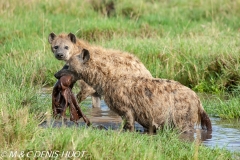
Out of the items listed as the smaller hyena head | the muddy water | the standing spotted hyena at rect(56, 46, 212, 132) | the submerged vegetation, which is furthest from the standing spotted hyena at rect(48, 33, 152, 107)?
the submerged vegetation

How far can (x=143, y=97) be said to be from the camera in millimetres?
6469

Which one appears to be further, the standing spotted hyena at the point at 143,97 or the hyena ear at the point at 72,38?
the hyena ear at the point at 72,38

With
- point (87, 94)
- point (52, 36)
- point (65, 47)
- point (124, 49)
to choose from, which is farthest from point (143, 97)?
point (124, 49)

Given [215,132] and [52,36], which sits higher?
[52,36]

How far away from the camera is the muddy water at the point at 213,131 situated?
6121mm

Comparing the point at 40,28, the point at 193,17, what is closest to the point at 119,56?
the point at 40,28

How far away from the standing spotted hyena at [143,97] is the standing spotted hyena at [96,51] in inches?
5.0

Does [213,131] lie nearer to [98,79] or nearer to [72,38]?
[98,79]

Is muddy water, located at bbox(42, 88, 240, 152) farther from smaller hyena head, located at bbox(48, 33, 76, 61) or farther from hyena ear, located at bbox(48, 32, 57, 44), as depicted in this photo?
hyena ear, located at bbox(48, 32, 57, 44)

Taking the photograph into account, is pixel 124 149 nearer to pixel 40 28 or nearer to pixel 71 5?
pixel 40 28

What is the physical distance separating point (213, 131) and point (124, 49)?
310cm

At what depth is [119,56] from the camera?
7.07m

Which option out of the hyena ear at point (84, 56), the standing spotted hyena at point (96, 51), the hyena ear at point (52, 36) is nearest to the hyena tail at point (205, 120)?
the standing spotted hyena at point (96, 51)

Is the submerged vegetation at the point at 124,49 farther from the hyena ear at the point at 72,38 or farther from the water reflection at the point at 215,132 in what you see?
the hyena ear at the point at 72,38
